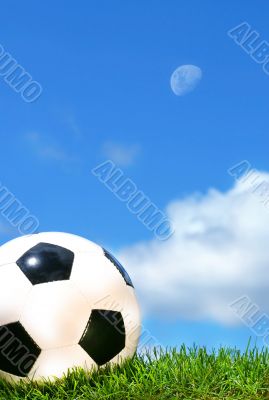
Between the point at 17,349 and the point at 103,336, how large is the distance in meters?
0.88

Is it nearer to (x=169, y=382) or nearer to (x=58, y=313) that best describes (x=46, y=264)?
(x=58, y=313)

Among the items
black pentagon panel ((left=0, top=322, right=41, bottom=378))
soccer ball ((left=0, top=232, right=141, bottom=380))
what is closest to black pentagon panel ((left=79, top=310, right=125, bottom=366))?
soccer ball ((left=0, top=232, right=141, bottom=380))

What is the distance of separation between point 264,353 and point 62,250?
95.8 inches

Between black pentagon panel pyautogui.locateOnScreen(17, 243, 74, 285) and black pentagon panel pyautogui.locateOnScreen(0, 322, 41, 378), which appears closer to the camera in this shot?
black pentagon panel pyautogui.locateOnScreen(0, 322, 41, 378)

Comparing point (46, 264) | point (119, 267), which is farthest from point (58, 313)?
point (119, 267)

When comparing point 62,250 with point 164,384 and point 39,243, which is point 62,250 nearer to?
point 39,243

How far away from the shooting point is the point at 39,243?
6.71 m

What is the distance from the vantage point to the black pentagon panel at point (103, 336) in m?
6.29

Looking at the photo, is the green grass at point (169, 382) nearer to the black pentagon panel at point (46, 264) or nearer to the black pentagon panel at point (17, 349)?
the black pentagon panel at point (17, 349)

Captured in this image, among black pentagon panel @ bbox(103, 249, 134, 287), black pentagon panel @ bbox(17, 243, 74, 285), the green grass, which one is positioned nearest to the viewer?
the green grass

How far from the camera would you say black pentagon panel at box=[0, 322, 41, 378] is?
246 inches

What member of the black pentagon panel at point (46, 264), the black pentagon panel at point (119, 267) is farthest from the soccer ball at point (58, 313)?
the black pentagon panel at point (119, 267)

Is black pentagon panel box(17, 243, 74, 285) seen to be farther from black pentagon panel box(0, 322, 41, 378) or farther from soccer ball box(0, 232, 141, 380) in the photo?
black pentagon panel box(0, 322, 41, 378)

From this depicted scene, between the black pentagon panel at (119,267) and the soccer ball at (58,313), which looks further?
the black pentagon panel at (119,267)
